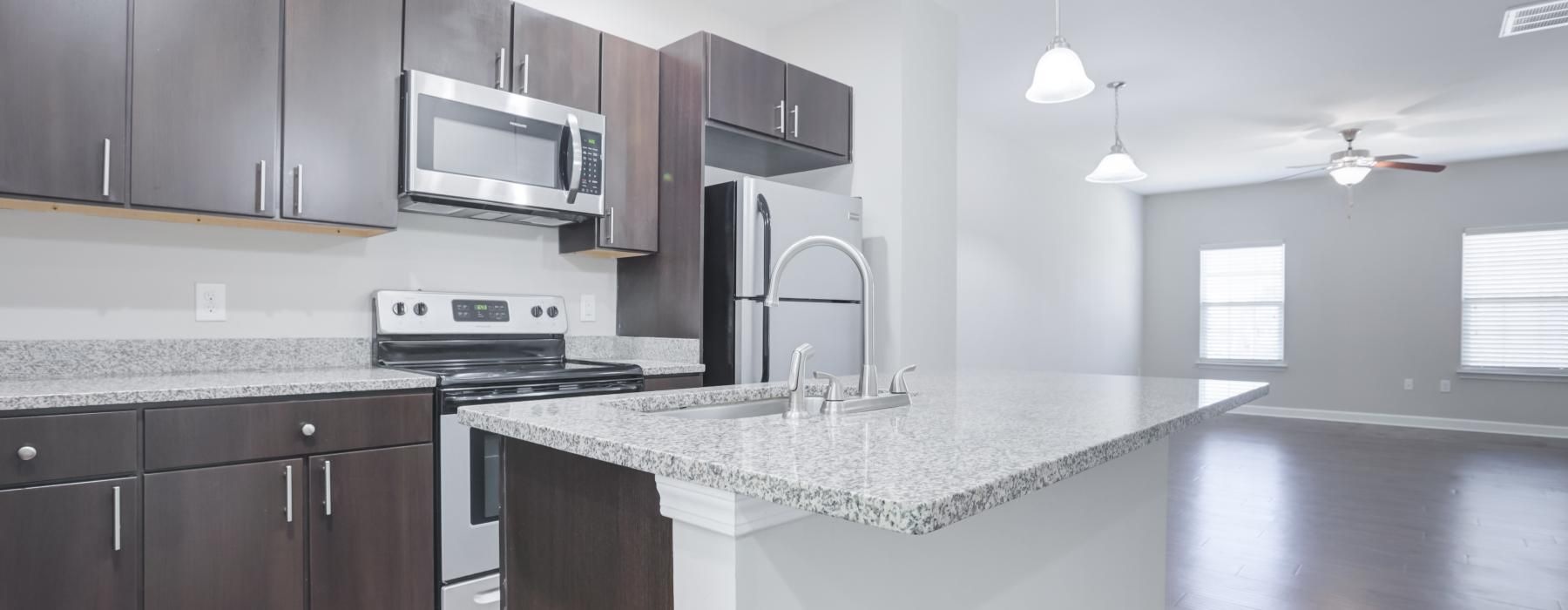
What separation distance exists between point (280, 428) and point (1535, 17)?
538 cm

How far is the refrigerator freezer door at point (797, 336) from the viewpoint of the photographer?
2875 mm

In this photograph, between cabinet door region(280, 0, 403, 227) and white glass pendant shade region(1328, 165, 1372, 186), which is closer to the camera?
cabinet door region(280, 0, 403, 227)

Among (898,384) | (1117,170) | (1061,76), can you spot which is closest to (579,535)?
(898,384)

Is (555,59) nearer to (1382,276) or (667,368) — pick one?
(667,368)

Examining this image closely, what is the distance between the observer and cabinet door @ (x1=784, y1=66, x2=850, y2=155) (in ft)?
10.7

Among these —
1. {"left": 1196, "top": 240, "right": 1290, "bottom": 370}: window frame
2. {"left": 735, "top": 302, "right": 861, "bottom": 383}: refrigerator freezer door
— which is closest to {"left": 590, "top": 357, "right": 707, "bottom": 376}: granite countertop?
{"left": 735, "top": 302, "right": 861, "bottom": 383}: refrigerator freezer door

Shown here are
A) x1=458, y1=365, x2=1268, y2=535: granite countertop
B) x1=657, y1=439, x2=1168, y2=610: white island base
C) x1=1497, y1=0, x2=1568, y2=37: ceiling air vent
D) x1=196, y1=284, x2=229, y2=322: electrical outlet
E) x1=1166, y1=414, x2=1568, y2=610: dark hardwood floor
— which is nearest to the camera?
x1=458, y1=365, x2=1268, y2=535: granite countertop

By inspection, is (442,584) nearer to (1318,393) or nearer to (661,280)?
(661,280)

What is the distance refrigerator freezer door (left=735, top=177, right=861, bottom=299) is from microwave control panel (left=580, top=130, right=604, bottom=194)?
522mm

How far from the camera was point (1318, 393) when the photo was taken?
25.2ft

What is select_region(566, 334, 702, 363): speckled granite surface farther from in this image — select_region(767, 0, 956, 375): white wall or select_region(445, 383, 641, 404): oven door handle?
select_region(767, 0, 956, 375): white wall

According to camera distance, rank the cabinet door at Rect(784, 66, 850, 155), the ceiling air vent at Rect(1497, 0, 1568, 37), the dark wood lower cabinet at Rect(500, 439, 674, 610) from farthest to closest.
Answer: the ceiling air vent at Rect(1497, 0, 1568, 37) → the cabinet door at Rect(784, 66, 850, 155) → the dark wood lower cabinet at Rect(500, 439, 674, 610)

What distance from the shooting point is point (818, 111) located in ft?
11.0

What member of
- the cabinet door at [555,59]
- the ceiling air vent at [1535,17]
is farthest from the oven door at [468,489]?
the ceiling air vent at [1535,17]
